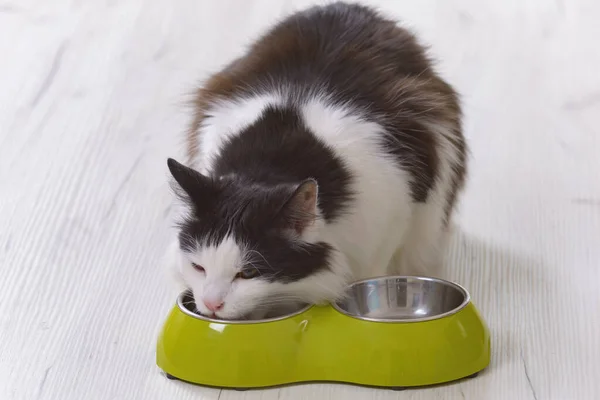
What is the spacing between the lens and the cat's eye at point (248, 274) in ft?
5.25

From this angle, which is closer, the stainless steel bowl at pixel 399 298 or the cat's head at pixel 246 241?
the cat's head at pixel 246 241

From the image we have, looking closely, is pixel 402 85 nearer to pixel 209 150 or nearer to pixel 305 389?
pixel 209 150

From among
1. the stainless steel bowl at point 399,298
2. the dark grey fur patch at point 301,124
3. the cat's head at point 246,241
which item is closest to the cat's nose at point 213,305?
the cat's head at point 246,241

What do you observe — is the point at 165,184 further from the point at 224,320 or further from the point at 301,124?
the point at 224,320

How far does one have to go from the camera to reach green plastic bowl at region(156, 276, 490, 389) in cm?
164

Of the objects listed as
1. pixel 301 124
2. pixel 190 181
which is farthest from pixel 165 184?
pixel 190 181

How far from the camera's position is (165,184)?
102 inches

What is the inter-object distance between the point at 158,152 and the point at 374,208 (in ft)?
3.68

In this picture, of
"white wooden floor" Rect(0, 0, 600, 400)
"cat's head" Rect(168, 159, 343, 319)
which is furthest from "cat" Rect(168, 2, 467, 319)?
"white wooden floor" Rect(0, 0, 600, 400)

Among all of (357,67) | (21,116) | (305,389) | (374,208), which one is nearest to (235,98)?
(357,67)

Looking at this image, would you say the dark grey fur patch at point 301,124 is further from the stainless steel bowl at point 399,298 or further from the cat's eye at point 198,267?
the stainless steel bowl at point 399,298

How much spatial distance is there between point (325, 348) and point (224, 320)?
0.20 m

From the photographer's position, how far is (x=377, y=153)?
1869 millimetres

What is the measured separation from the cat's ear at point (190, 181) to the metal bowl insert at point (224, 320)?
0.73 ft
